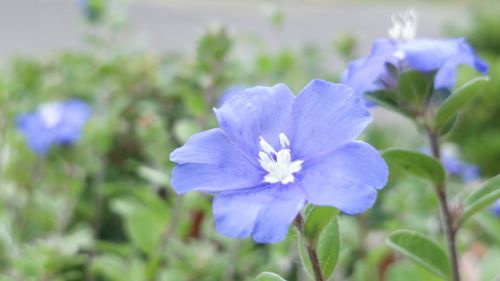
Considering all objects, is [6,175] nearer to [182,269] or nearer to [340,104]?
[182,269]

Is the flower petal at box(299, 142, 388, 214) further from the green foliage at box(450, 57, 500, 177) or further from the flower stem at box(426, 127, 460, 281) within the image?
the green foliage at box(450, 57, 500, 177)

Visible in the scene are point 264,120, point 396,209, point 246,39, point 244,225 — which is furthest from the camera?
point 246,39

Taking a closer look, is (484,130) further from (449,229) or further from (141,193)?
(449,229)

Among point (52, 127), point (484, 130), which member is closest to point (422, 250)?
point (52, 127)

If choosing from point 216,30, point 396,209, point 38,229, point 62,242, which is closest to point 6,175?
point 38,229

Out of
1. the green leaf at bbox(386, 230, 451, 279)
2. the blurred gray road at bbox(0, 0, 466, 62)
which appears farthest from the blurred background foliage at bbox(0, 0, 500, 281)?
the blurred gray road at bbox(0, 0, 466, 62)
